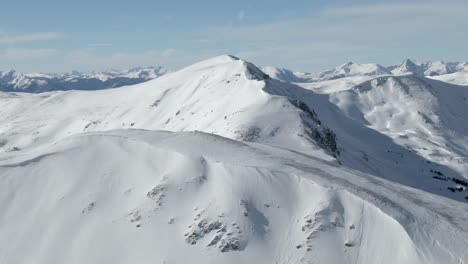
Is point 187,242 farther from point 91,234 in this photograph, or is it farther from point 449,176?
point 449,176

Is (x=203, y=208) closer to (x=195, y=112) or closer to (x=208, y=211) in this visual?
(x=208, y=211)

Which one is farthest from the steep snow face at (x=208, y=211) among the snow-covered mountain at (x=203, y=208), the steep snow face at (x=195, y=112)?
the steep snow face at (x=195, y=112)

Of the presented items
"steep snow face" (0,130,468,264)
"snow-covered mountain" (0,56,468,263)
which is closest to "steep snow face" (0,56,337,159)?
"snow-covered mountain" (0,56,468,263)

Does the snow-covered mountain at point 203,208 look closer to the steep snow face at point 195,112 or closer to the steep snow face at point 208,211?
the steep snow face at point 208,211

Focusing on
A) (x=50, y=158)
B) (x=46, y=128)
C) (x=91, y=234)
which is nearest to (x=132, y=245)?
(x=91, y=234)

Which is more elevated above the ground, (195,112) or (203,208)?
(203,208)

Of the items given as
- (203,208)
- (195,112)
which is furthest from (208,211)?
(195,112)
